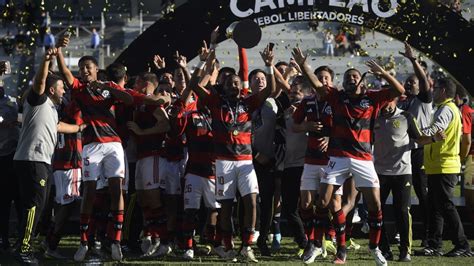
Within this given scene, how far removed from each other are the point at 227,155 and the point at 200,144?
714 mm

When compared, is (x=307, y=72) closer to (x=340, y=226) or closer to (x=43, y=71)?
(x=340, y=226)

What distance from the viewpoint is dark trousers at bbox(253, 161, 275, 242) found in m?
11.6

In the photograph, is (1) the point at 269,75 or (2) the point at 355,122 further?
(1) the point at 269,75

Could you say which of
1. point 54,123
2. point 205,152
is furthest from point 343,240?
point 54,123

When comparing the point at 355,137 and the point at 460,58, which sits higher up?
the point at 460,58

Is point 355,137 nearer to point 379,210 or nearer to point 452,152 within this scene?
point 379,210

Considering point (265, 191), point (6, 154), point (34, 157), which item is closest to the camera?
point (34, 157)

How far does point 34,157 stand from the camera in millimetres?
10164

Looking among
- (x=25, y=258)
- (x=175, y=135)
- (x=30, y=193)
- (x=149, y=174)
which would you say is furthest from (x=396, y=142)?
(x=25, y=258)

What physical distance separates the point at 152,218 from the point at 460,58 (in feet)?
16.3

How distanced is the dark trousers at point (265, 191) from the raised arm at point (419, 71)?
215 cm

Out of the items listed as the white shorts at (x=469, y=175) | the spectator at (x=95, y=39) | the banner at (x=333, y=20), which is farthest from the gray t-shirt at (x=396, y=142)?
the spectator at (x=95, y=39)

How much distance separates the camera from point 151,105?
11.2 meters

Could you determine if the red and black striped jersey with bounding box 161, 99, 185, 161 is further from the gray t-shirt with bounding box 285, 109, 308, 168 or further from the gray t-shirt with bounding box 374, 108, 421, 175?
the gray t-shirt with bounding box 374, 108, 421, 175
